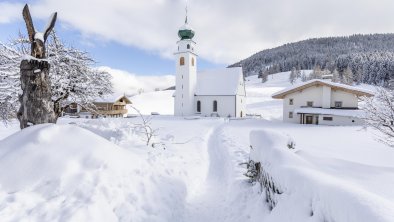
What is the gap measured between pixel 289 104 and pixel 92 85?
3003 centimetres

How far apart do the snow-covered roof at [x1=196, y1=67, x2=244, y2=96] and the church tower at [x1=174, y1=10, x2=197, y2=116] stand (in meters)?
2.10

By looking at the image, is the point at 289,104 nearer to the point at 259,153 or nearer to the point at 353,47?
the point at 259,153

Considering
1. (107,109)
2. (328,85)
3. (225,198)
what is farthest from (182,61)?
(225,198)

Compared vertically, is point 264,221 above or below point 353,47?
below

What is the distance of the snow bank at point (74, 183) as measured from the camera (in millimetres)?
4777

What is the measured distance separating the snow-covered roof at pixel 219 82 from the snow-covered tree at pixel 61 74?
3198 centimetres

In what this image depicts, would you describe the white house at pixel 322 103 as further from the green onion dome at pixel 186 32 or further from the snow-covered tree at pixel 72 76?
the snow-covered tree at pixel 72 76

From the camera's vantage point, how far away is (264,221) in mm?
4957

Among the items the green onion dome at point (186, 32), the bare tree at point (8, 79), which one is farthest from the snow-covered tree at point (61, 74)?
the green onion dome at point (186, 32)

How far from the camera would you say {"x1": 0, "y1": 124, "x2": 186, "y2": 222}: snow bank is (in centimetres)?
478

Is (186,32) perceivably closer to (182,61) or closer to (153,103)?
(182,61)

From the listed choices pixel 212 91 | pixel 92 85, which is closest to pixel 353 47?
Answer: pixel 212 91

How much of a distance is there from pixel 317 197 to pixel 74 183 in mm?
5213

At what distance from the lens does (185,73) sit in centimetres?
4434
